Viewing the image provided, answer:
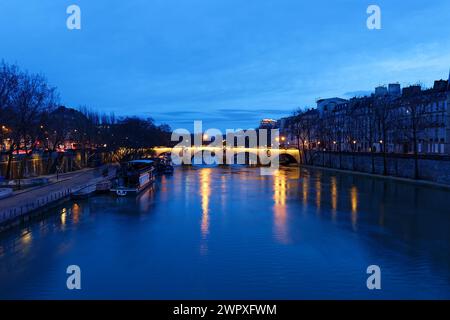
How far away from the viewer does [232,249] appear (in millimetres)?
17859

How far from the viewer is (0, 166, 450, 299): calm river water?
43.6 ft

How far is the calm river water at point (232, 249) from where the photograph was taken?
43.6 ft

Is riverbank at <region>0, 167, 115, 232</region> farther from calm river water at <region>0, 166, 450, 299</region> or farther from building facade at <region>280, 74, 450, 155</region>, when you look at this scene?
building facade at <region>280, 74, 450, 155</region>

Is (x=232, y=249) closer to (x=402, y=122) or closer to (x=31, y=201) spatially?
(x=31, y=201)

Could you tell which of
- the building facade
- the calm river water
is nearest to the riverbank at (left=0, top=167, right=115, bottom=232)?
the calm river water

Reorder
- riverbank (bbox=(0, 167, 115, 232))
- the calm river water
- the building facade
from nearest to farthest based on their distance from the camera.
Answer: the calm river water → riverbank (bbox=(0, 167, 115, 232)) → the building facade

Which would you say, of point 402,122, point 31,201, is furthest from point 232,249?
point 402,122

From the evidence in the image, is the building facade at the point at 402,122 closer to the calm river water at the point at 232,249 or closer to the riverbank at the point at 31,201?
the calm river water at the point at 232,249

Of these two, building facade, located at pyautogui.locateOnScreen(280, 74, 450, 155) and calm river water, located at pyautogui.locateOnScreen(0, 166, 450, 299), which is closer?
calm river water, located at pyautogui.locateOnScreen(0, 166, 450, 299)

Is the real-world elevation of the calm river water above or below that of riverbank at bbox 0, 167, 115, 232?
below
